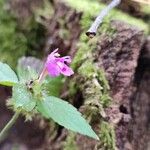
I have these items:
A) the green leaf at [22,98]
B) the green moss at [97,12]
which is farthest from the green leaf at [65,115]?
the green moss at [97,12]

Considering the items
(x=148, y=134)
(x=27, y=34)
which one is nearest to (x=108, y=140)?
(x=148, y=134)

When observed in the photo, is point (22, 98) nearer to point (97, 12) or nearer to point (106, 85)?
point (106, 85)

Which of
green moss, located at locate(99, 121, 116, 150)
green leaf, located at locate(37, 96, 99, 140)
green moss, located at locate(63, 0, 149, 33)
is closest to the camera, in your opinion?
green leaf, located at locate(37, 96, 99, 140)

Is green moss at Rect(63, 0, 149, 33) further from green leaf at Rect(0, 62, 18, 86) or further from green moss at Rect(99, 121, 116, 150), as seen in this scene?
green leaf at Rect(0, 62, 18, 86)

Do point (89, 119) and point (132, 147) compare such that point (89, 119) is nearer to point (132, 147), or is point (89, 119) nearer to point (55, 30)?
point (132, 147)

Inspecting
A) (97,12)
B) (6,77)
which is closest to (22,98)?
(6,77)

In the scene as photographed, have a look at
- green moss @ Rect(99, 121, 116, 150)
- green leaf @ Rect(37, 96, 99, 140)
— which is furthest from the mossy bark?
green leaf @ Rect(37, 96, 99, 140)
